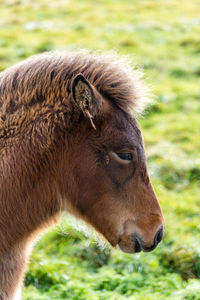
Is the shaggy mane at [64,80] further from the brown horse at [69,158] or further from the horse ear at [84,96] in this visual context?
the horse ear at [84,96]

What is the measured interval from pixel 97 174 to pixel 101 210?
270mm

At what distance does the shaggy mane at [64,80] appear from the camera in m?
3.31

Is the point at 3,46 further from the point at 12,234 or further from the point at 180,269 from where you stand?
the point at 12,234

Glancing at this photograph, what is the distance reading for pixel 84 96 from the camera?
3152mm

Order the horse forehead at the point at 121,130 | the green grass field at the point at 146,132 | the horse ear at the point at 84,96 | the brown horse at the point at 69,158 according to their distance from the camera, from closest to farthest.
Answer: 1. the horse ear at the point at 84,96
2. the brown horse at the point at 69,158
3. the horse forehead at the point at 121,130
4. the green grass field at the point at 146,132

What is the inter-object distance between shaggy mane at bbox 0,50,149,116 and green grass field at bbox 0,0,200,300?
656 mm

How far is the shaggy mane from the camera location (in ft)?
10.8

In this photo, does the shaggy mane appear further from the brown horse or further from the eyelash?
the eyelash

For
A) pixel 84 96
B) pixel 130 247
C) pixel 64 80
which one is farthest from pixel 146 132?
pixel 84 96

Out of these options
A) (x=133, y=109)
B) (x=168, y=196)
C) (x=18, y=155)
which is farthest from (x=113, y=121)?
(x=168, y=196)

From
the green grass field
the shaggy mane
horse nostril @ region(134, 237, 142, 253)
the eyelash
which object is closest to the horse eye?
the eyelash

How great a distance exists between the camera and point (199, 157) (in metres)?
8.22

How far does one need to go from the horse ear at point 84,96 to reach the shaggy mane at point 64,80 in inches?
6.7

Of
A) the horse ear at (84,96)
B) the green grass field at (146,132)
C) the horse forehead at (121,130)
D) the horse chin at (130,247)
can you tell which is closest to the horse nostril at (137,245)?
the horse chin at (130,247)
